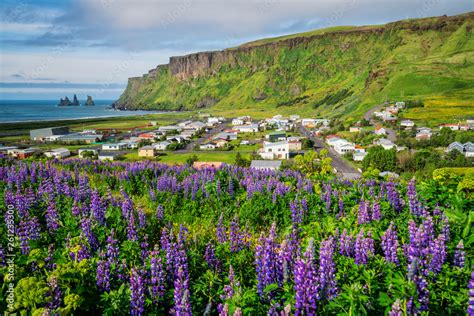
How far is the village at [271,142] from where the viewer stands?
77.6 m

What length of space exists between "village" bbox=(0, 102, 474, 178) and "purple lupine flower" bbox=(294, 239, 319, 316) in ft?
179

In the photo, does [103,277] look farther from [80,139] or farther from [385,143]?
[80,139]

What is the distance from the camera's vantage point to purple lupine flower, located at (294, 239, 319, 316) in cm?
468

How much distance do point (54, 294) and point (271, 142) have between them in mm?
91933

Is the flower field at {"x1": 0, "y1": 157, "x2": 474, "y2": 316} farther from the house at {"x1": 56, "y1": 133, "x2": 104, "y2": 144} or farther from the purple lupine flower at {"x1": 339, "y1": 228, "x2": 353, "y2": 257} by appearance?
the house at {"x1": 56, "y1": 133, "x2": 104, "y2": 144}

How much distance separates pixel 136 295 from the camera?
17.7ft

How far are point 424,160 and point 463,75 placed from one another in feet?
381

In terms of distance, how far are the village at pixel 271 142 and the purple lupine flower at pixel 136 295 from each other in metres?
54.0

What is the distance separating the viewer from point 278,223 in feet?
39.5

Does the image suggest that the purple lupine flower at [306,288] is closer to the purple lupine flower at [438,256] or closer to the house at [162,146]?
the purple lupine flower at [438,256]

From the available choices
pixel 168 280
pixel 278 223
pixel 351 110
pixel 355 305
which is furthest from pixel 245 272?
pixel 351 110

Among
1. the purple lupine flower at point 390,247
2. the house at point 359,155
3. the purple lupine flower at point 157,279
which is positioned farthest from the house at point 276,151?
the purple lupine flower at point 157,279

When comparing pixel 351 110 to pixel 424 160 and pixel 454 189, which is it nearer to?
pixel 424 160

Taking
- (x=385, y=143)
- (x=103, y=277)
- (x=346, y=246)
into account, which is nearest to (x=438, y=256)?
(x=346, y=246)
